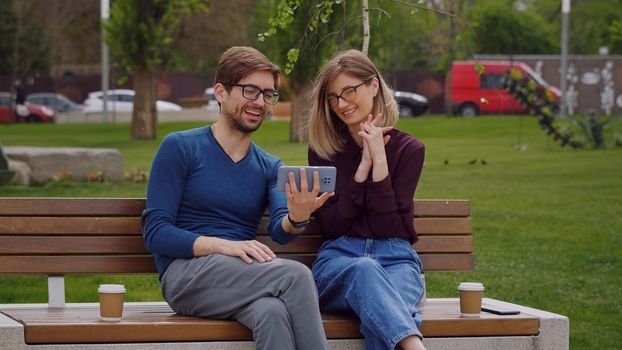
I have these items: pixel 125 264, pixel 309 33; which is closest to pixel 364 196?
pixel 125 264

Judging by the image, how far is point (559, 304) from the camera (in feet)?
26.6

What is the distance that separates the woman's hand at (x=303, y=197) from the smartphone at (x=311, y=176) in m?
0.01

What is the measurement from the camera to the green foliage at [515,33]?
160 ft

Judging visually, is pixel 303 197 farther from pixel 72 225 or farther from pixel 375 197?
pixel 72 225

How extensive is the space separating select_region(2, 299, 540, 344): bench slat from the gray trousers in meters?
0.07

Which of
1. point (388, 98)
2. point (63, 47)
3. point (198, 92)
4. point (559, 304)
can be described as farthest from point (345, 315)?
point (198, 92)

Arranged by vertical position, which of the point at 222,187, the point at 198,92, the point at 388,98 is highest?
the point at 388,98

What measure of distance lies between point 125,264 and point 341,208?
1.00 meters

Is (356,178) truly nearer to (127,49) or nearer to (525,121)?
(127,49)

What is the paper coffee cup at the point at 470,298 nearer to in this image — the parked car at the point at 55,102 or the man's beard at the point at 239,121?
the man's beard at the point at 239,121

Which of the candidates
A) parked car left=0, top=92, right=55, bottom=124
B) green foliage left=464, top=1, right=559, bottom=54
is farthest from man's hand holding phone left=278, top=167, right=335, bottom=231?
green foliage left=464, top=1, right=559, bottom=54

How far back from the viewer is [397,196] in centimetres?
520

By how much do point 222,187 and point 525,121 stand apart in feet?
95.7

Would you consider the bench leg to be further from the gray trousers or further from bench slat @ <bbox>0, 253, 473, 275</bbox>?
the gray trousers
